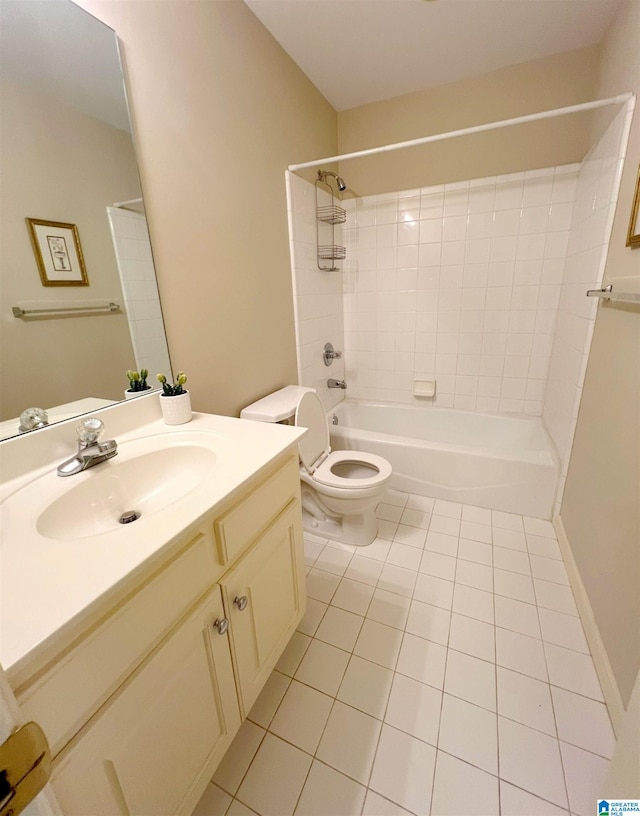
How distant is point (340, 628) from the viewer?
140 centimetres

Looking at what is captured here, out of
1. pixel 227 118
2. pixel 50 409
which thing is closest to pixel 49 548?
pixel 50 409

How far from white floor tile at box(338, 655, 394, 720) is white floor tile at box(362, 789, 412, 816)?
0.19 m

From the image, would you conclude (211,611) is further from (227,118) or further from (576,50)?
(576,50)

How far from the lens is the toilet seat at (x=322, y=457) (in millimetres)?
1698

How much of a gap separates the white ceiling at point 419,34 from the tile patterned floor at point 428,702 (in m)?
2.47

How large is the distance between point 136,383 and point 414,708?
1395 millimetres

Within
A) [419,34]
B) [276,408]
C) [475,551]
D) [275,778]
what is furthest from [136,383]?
Answer: [419,34]

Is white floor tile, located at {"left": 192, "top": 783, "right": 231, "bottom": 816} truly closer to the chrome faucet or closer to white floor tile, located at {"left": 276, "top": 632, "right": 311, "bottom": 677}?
white floor tile, located at {"left": 276, "top": 632, "right": 311, "bottom": 677}

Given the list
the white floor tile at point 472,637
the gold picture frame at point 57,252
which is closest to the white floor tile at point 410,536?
the white floor tile at point 472,637

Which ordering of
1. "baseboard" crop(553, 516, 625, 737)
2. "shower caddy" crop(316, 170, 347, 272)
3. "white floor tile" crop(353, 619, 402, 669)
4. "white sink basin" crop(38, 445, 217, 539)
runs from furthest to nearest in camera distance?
"shower caddy" crop(316, 170, 347, 272) < "white floor tile" crop(353, 619, 402, 669) < "baseboard" crop(553, 516, 625, 737) < "white sink basin" crop(38, 445, 217, 539)

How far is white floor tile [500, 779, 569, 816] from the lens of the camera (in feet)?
2.95

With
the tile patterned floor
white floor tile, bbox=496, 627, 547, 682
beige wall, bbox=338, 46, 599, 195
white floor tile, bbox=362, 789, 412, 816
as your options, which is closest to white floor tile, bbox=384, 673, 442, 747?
the tile patterned floor

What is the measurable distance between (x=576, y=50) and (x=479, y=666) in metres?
2.91

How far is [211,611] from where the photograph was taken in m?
0.81
